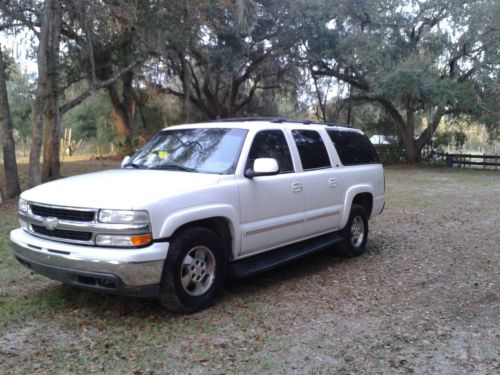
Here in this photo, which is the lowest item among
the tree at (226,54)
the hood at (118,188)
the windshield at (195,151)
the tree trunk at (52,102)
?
the hood at (118,188)

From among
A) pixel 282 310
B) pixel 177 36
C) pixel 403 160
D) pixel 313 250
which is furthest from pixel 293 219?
pixel 403 160

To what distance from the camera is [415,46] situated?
22.3 meters

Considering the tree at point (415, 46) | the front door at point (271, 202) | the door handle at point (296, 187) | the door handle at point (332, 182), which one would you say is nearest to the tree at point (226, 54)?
the tree at point (415, 46)

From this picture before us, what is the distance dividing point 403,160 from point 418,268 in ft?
74.9

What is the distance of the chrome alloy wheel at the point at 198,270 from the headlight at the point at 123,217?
0.62 meters

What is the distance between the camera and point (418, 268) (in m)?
6.55

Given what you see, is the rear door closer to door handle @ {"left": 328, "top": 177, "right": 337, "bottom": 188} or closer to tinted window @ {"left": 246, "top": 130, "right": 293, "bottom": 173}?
door handle @ {"left": 328, "top": 177, "right": 337, "bottom": 188}

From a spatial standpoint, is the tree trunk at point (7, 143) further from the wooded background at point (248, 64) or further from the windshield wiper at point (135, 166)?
the windshield wiper at point (135, 166)

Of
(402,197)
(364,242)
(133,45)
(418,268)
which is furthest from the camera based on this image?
(133,45)

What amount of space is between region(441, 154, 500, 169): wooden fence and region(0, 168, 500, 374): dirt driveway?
842 inches

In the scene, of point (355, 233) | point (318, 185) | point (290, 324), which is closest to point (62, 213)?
point (290, 324)

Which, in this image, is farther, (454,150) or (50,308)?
(454,150)

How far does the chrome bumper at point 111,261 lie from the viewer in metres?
4.09

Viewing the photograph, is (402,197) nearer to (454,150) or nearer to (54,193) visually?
(54,193)
